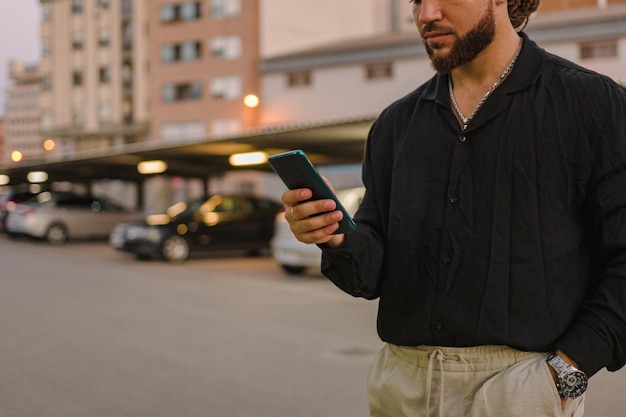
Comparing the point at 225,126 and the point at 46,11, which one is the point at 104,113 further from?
the point at 225,126

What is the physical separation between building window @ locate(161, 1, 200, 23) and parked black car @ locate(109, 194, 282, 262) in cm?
A: 3781

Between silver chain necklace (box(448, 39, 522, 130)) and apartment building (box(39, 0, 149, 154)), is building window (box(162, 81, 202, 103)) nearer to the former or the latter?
apartment building (box(39, 0, 149, 154))

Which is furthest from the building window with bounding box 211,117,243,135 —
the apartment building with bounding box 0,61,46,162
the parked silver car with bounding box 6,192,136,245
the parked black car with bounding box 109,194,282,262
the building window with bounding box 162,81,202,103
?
the apartment building with bounding box 0,61,46,162

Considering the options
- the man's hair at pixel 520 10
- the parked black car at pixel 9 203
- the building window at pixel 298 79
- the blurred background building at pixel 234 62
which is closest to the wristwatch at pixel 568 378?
the man's hair at pixel 520 10

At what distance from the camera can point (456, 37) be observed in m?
1.89

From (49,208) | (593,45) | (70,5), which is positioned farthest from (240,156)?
(70,5)

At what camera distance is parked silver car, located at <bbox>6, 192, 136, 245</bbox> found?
76.0 feet

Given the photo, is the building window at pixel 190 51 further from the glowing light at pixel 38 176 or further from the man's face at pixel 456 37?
the man's face at pixel 456 37

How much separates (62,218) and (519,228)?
916 inches

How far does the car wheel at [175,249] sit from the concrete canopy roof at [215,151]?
2692mm

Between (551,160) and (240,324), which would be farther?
(240,324)

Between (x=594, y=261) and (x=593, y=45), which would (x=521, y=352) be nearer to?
(x=594, y=261)

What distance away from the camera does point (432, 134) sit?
1946 mm

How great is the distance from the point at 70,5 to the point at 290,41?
31802mm
